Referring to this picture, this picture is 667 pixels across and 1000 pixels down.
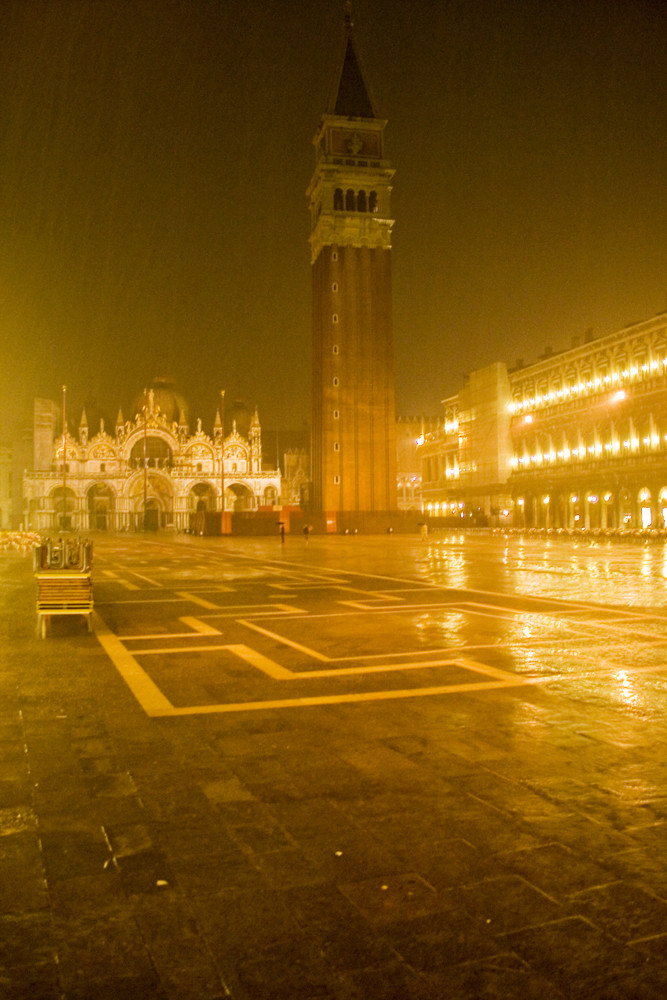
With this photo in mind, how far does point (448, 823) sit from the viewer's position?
172 inches

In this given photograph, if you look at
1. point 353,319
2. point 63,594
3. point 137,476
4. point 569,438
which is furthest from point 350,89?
point 63,594

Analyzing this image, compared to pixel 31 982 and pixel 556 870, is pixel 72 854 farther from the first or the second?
pixel 556 870

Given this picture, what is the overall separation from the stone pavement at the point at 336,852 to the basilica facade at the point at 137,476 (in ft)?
306

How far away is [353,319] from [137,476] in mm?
41239

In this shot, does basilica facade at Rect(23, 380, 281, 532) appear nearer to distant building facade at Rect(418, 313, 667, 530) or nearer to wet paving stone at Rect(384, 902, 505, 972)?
distant building facade at Rect(418, 313, 667, 530)

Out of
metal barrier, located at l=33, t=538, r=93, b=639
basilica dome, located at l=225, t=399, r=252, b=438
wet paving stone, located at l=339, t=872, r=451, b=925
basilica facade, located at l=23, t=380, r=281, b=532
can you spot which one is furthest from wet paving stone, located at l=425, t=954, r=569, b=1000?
basilica dome, located at l=225, t=399, r=252, b=438

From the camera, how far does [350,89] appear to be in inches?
2990

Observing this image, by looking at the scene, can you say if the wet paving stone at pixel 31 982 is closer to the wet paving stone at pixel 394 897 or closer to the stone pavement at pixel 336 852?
the stone pavement at pixel 336 852

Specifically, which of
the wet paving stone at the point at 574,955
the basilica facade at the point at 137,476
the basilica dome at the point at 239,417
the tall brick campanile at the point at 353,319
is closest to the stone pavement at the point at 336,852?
the wet paving stone at the point at 574,955

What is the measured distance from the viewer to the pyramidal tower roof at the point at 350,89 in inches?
2921

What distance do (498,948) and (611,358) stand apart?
2322 inches

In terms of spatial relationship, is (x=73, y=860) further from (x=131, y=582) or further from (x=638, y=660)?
(x=131, y=582)

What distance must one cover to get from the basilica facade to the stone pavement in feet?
306

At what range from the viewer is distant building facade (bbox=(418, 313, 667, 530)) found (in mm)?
53184
